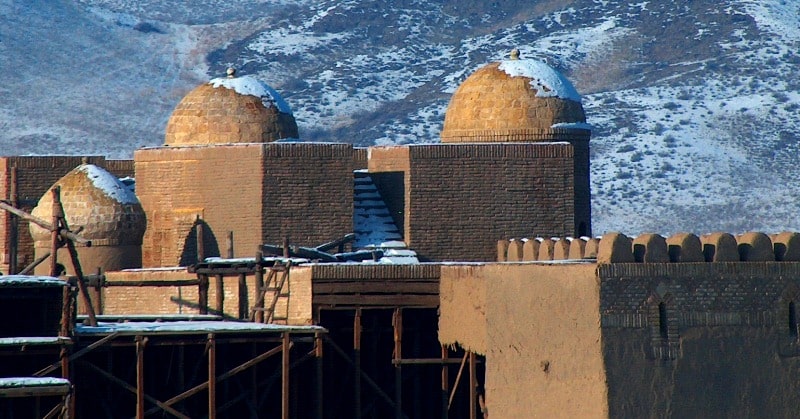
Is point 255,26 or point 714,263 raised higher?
point 255,26

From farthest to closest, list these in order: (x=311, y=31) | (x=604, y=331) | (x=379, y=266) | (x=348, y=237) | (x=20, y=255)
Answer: (x=311, y=31)
(x=20, y=255)
(x=348, y=237)
(x=379, y=266)
(x=604, y=331)

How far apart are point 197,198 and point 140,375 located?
846 centimetres

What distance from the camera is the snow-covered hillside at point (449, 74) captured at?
83.1m

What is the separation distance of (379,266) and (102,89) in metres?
80.8

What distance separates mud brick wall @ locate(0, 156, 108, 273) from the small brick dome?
2.08 meters

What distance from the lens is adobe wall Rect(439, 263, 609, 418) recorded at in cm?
2289

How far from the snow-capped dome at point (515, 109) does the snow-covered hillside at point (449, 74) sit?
4015cm

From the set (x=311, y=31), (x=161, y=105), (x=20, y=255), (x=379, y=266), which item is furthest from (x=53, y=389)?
(x=311, y=31)

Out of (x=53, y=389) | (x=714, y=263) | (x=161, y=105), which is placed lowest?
(x=53, y=389)

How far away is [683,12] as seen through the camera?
10769 centimetres

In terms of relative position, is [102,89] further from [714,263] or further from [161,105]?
[714,263]

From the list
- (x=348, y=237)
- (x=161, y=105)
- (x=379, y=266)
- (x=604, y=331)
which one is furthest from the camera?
(x=161, y=105)

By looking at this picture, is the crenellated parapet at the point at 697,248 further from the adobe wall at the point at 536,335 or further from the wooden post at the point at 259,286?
the wooden post at the point at 259,286

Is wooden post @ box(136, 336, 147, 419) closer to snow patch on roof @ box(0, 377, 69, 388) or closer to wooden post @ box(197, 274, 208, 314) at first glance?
snow patch on roof @ box(0, 377, 69, 388)
